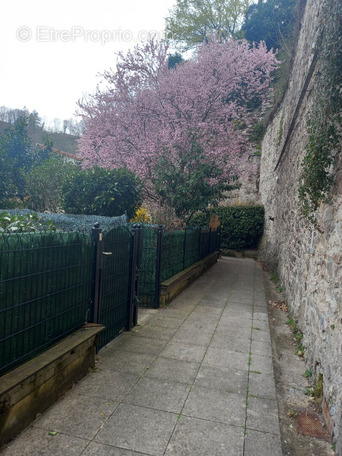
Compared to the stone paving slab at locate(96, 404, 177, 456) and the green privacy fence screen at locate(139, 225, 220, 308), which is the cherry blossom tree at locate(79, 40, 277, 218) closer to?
the green privacy fence screen at locate(139, 225, 220, 308)

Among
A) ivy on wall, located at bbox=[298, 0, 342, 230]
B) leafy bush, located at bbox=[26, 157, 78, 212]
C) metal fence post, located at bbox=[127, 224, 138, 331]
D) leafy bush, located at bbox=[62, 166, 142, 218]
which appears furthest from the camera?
leafy bush, located at bbox=[26, 157, 78, 212]

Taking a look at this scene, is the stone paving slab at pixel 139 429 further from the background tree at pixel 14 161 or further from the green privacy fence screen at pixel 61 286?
the background tree at pixel 14 161

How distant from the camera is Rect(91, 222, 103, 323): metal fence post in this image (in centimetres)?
384

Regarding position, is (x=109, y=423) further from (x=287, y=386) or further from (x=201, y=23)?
(x=201, y=23)

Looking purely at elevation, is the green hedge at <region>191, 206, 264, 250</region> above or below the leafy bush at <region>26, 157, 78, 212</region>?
below

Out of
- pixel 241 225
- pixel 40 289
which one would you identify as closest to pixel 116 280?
pixel 40 289

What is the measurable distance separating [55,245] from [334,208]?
9.09 feet

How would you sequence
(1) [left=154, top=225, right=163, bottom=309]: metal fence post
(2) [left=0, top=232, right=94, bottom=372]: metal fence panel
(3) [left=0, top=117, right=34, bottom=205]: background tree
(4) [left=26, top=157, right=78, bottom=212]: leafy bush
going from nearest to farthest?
(2) [left=0, top=232, right=94, bottom=372]: metal fence panel → (1) [left=154, top=225, right=163, bottom=309]: metal fence post → (4) [left=26, top=157, right=78, bottom=212]: leafy bush → (3) [left=0, top=117, right=34, bottom=205]: background tree

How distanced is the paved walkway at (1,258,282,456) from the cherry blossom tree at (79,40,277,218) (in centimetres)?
599

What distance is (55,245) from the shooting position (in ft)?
10.2

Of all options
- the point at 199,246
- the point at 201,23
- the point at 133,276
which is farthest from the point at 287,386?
the point at 201,23

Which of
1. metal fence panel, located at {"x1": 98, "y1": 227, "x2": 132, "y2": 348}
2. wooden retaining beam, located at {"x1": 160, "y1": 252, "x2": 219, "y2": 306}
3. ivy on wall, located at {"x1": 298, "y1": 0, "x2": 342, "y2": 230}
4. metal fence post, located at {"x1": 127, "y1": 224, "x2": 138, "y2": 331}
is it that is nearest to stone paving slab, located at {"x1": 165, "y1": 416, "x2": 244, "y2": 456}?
metal fence panel, located at {"x1": 98, "y1": 227, "x2": 132, "y2": 348}

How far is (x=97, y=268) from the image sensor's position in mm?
3852

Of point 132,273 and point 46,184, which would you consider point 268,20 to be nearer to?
point 46,184
